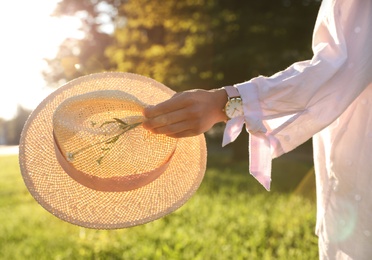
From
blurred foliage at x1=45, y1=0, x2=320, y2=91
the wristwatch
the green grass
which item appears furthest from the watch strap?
blurred foliage at x1=45, y1=0, x2=320, y2=91

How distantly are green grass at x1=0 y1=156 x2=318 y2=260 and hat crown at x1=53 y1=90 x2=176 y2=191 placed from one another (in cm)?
349

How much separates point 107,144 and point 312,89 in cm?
80

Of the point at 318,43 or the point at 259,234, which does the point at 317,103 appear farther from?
the point at 259,234

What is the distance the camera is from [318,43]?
6.25 feet

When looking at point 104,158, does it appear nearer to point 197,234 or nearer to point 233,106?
point 233,106

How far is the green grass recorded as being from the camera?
19.1 ft

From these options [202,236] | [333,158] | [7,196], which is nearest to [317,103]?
[333,158]

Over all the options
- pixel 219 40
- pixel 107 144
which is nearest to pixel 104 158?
pixel 107 144

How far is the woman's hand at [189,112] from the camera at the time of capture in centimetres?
162

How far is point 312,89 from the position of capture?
171 cm

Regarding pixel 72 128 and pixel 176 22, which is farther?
pixel 176 22

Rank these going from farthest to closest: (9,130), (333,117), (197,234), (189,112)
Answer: (9,130), (197,234), (333,117), (189,112)

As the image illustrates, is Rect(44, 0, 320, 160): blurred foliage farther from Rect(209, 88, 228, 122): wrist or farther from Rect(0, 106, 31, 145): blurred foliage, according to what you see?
Rect(0, 106, 31, 145): blurred foliage

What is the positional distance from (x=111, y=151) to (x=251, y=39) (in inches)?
523
